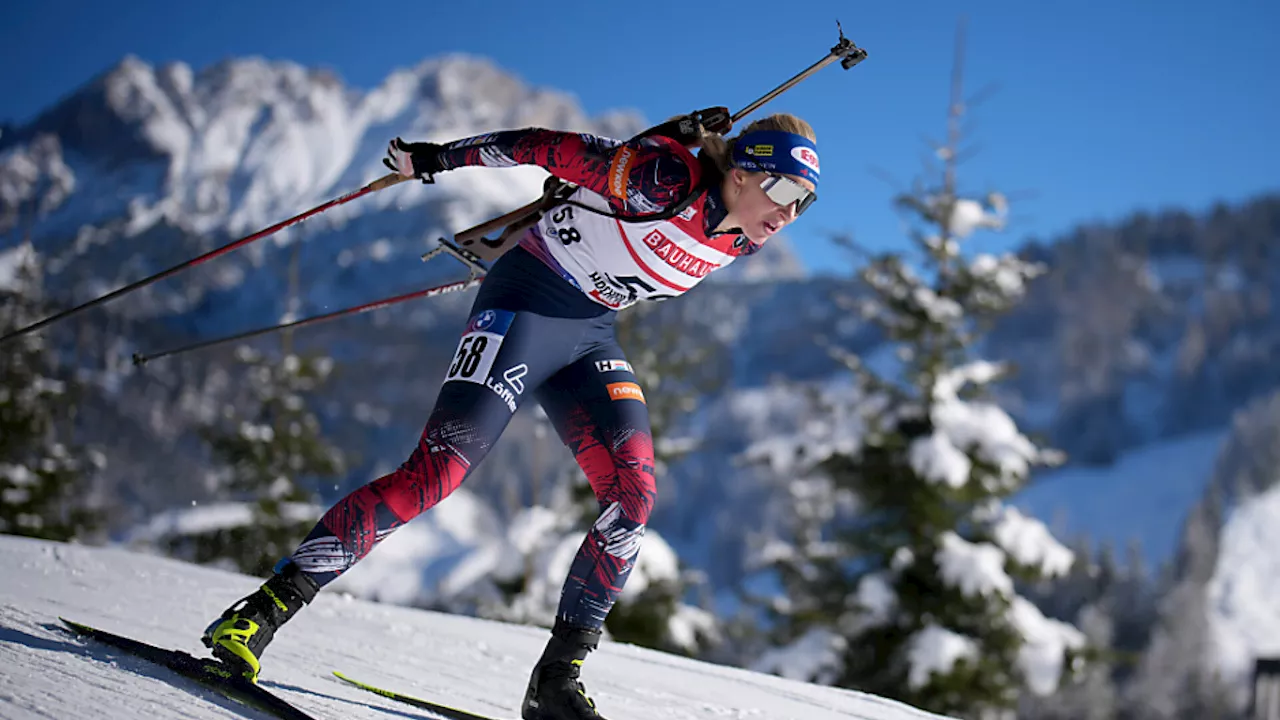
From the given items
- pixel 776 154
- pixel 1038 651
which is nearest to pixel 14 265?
pixel 1038 651

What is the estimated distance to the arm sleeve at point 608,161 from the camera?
291 cm

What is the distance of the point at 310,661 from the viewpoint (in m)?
3.60

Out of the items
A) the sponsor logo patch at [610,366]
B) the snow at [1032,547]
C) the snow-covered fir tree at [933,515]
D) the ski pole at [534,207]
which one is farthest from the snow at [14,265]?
the sponsor logo patch at [610,366]

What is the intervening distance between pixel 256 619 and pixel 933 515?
27.9 ft

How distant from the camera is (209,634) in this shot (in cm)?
280

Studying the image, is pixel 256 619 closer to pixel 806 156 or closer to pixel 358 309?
pixel 358 309

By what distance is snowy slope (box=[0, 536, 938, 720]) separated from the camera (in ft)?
8.43

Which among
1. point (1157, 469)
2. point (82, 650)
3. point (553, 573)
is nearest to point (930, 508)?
point (553, 573)

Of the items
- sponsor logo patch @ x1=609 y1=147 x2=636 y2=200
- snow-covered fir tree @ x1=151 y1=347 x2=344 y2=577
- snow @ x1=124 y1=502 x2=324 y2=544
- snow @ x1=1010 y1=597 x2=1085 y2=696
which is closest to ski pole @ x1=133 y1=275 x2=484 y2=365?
sponsor logo patch @ x1=609 y1=147 x2=636 y2=200

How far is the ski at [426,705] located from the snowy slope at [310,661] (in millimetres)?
75

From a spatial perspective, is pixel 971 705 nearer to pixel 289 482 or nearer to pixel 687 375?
pixel 687 375

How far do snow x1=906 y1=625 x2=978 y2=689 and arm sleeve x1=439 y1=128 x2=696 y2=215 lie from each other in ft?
24.2

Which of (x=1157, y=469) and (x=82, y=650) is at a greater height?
(x=1157, y=469)

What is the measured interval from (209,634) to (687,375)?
1160 cm
